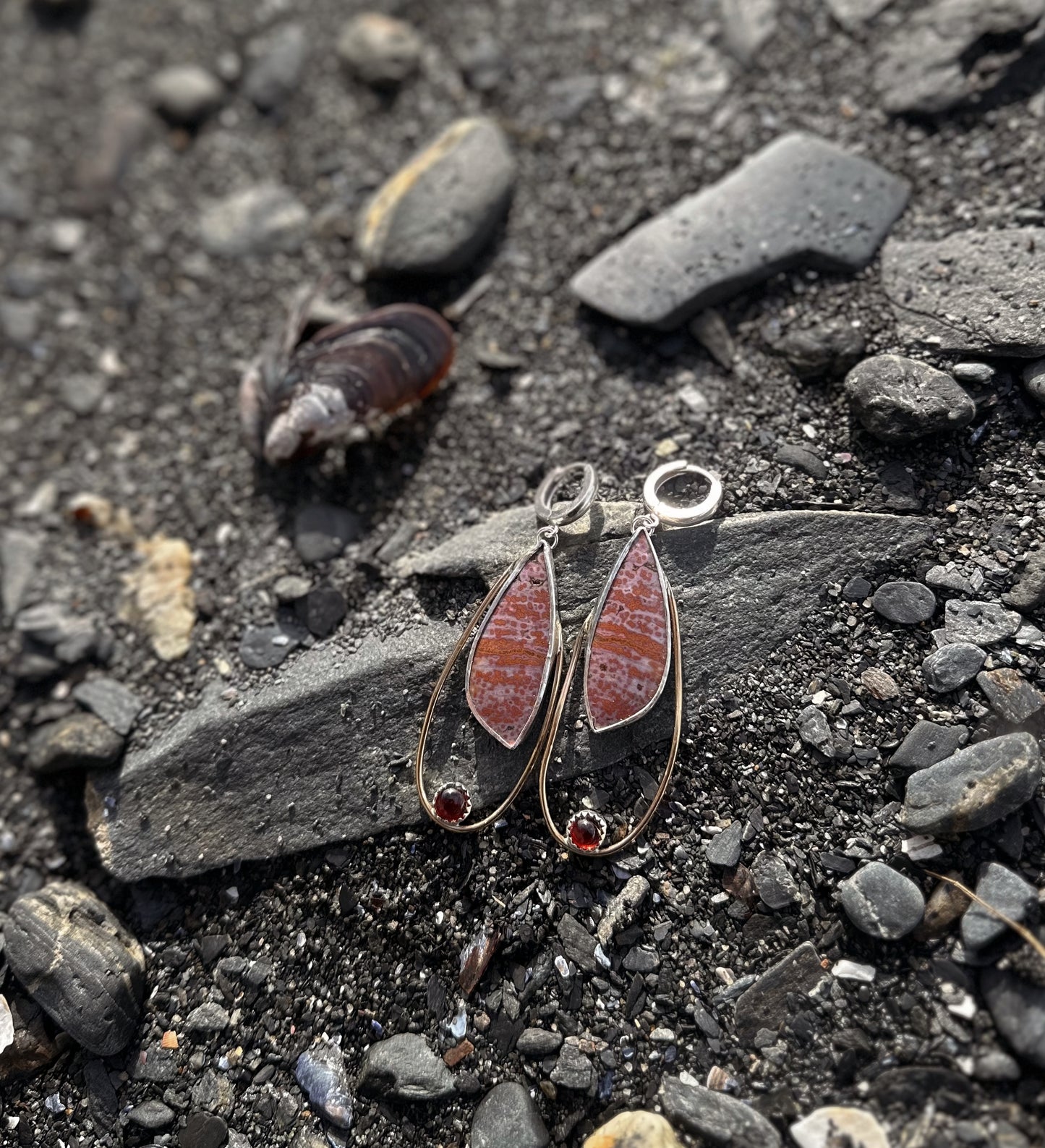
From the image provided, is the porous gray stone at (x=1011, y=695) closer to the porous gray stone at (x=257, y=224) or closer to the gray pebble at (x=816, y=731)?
the gray pebble at (x=816, y=731)

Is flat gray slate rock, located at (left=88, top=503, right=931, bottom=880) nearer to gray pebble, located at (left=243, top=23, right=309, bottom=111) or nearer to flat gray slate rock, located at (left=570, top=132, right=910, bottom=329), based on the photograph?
flat gray slate rock, located at (left=570, top=132, right=910, bottom=329)

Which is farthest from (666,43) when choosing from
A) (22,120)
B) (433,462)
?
(22,120)

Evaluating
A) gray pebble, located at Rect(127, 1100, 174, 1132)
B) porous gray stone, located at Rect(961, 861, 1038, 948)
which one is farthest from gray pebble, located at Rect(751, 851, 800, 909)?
gray pebble, located at Rect(127, 1100, 174, 1132)

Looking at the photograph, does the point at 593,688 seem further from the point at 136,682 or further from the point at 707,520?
the point at 136,682

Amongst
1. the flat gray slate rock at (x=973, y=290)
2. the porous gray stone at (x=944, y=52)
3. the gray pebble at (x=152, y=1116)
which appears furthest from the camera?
the porous gray stone at (x=944, y=52)

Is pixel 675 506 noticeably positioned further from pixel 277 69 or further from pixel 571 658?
pixel 277 69

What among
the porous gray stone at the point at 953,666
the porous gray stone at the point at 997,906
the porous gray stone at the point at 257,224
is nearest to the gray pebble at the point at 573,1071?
the porous gray stone at the point at 997,906
